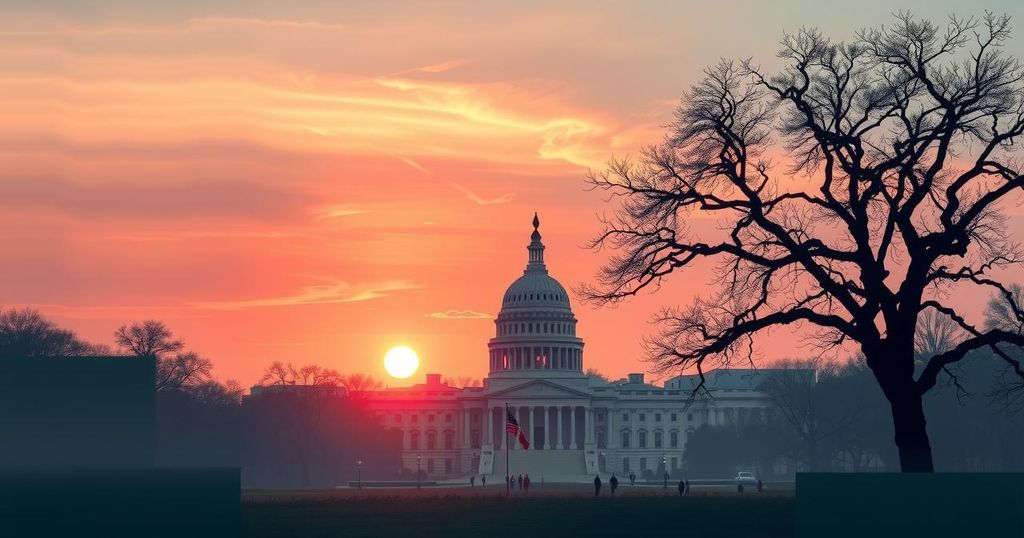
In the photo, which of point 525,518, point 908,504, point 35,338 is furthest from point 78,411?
point 35,338

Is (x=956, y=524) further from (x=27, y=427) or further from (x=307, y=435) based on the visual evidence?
(x=307, y=435)

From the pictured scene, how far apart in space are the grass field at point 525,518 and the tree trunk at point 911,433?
420 centimetres

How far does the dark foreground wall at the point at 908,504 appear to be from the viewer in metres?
44.6

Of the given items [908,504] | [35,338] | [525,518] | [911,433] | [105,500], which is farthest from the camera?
[35,338]

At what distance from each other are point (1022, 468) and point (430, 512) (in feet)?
283

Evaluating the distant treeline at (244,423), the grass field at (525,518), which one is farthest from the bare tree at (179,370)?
the grass field at (525,518)

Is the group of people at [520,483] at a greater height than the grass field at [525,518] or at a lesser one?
greater

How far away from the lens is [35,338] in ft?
469

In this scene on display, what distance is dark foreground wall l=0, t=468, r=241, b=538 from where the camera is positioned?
43250 mm

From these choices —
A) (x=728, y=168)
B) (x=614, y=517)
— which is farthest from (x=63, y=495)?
(x=614, y=517)

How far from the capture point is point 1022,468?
145 meters

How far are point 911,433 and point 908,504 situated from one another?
746 centimetres

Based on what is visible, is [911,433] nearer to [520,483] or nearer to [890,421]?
[520,483]

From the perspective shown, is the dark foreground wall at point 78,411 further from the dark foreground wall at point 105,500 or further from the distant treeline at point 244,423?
the distant treeline at point 244,423
